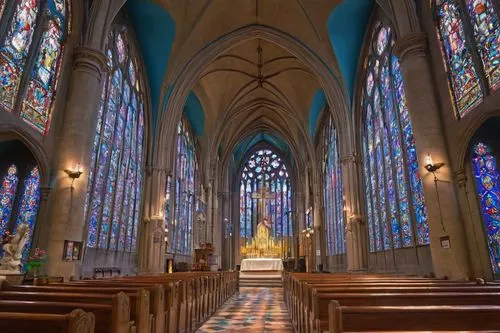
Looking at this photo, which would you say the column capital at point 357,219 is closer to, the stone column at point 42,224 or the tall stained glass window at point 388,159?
the tall stained glass window at point 388,159

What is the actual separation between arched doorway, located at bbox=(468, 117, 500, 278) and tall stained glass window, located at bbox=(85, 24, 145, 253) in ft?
37.7

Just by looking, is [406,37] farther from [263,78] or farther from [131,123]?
[263,78]

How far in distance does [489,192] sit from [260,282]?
14.0m

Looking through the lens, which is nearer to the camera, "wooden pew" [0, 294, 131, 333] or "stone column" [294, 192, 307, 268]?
"wooden pew" [0, 294, 131, 333]

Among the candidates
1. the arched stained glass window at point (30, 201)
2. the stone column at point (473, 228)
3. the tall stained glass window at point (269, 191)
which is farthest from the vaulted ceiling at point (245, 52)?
the tall stained glass window at point (269, 191)

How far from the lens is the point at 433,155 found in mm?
9078

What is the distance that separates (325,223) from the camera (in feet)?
77.9

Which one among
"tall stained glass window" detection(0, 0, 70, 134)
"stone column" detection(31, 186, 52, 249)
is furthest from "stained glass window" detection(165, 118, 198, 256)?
"tall stained glass window" detection(0, 0, 70, 134)

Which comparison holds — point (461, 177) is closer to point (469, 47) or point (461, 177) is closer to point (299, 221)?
point (469, 47)

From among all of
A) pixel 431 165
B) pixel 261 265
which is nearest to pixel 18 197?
pixel 431 165

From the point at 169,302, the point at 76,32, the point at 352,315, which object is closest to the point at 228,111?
the point at 76,32

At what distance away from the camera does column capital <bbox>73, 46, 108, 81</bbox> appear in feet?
34.9

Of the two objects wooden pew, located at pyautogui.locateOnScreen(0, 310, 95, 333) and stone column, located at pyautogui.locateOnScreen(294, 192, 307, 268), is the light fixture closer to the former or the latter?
wooden pew, located at pyautogui.locateOnScreen(0, 310, 95, 333)

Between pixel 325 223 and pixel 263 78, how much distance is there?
11015 mm
